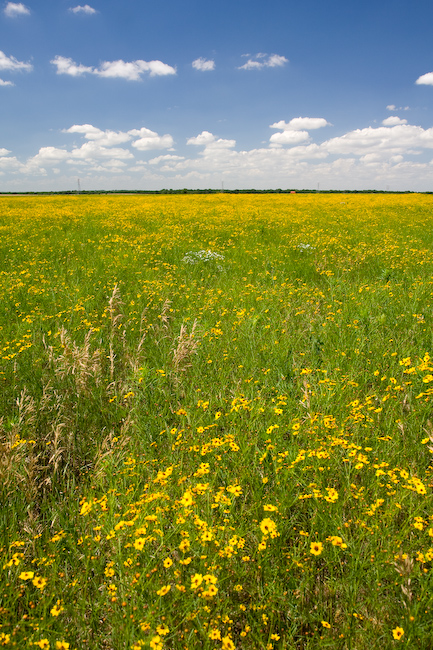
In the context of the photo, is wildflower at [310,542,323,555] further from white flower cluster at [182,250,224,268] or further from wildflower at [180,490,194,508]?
white flower cluster at [182,250,224,268]

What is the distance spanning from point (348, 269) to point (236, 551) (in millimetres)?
7568

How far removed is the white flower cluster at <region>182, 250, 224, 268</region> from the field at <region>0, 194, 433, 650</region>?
2413 mm

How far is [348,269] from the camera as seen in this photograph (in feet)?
27.2

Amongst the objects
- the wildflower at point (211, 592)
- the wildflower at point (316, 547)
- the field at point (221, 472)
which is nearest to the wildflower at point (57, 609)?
the field at point (221, 472)

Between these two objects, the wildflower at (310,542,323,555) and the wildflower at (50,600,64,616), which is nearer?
the wildflower at (50,600,64,616)

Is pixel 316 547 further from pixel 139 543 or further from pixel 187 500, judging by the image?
pixel 139 543

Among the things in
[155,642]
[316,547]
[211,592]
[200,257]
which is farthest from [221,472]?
[200,257]

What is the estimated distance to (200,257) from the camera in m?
9.21

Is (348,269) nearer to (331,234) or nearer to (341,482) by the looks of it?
(331,234)

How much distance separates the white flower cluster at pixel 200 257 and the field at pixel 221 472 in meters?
2.41

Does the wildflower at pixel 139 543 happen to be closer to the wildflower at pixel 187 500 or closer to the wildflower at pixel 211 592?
the wildflower at pixel 187 500

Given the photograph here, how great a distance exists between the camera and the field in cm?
173

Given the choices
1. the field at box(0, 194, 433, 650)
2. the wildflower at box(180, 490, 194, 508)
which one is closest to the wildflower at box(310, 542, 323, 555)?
the field at box(0, 194, 433, 650)

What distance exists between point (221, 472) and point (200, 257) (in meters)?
7.27
